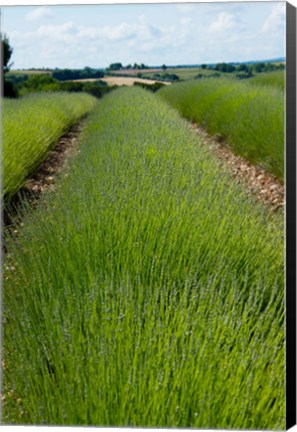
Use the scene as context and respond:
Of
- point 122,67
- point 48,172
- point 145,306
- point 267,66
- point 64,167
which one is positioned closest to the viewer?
point 145,306

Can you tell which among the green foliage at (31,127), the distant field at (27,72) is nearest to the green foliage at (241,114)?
the green foliage at (31,127)

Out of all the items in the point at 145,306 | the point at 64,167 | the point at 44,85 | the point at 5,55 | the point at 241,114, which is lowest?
the point at 145,306

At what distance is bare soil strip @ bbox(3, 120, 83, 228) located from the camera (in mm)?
3244

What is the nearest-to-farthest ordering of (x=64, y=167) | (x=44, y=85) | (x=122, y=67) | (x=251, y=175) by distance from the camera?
(x=122, y=67), (x=44, y=85), (x=64, y=167), (x=251, y=175)

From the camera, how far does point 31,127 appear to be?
371cm

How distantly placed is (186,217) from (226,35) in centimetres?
66

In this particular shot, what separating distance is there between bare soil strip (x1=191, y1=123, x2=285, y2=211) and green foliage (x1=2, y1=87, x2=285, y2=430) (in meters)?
0.47

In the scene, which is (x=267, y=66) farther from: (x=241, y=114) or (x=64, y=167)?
(x=241, y=114)

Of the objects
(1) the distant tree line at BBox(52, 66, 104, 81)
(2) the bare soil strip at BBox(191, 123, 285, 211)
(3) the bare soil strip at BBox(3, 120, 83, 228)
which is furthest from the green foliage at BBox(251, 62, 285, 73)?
(3) the bare soil strip at BBox(3, 120, 83, 228)

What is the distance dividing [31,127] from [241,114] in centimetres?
155

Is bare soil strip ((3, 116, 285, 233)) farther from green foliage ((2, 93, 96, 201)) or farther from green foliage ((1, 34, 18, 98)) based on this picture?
green foliage ((1, 34, 18, 98))

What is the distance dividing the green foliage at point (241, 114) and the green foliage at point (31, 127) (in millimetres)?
515

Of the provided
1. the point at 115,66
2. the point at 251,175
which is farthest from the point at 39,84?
the point at 251,175

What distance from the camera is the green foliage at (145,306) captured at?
1.68 meters
